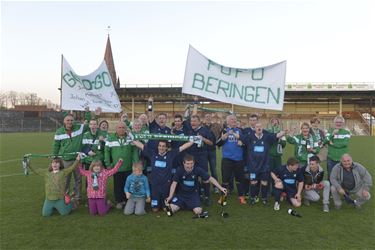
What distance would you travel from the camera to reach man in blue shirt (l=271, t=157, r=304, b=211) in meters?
6.57

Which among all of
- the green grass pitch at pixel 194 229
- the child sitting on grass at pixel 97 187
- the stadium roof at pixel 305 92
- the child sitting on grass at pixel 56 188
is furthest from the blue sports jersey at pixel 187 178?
the stadium roof at pixel 305 92

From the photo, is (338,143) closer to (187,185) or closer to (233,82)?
(233,82)

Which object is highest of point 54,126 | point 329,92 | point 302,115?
point 329,92

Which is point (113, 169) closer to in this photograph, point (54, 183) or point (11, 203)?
point (54, 183)

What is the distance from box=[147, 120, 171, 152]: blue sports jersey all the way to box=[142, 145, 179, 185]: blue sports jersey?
0.22 m

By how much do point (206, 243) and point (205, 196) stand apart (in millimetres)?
2183

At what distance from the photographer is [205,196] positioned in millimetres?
6754

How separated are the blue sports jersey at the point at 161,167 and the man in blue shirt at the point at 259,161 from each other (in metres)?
1.72

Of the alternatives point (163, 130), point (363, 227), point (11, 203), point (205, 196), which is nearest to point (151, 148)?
point (163, 130)

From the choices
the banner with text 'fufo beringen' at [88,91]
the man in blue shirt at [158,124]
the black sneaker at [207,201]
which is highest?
the banner with text 'fufo beringen' at [88,91]

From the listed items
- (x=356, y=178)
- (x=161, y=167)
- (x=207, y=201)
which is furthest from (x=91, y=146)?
(x=356, y=178)

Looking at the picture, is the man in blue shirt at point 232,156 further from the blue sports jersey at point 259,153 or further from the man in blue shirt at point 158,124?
the man in blue shirt at point 158,124

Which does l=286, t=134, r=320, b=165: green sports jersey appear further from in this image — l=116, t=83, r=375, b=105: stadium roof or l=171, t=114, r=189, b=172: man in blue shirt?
l=116, t=83, r=375, b=105: stadium roof

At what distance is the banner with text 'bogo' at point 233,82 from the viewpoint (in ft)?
23.6
